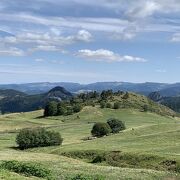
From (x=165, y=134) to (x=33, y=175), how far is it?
2310 inches

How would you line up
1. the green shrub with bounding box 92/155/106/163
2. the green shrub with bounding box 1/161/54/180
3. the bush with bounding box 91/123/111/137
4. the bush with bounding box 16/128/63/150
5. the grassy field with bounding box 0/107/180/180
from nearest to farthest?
the green shrub with bounding box 1/161/54/180 → the grassy field with bounding box 0/107/180/180 → the green shrub with bounding box 92/155/106/163 → the bush with bounding box 16/128/63/150 → the bush with bounding box 91/123/111/137

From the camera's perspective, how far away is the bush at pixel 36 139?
307ft

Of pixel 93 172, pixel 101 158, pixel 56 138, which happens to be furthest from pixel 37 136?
pixel 93 172

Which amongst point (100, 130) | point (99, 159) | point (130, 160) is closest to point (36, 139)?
point (100, 130)

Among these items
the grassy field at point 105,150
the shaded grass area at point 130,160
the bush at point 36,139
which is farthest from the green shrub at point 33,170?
the bush at point 36,139

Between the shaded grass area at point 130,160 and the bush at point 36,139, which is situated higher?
the shaded grass area at point 130,160

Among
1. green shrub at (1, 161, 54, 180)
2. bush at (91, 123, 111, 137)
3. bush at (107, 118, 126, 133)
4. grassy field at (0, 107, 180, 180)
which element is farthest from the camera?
bush at (107, 118, 126, 133)

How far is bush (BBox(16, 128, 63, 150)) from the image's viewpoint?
93.6m

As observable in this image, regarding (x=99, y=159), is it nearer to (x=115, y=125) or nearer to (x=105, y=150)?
(x=105, y=150)

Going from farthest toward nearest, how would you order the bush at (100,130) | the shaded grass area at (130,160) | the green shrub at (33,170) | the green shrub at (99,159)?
the bush at (100,130) → the green shrub at (99,159) → the shaded grass area at (130,160) → the green shrub at (33,170)

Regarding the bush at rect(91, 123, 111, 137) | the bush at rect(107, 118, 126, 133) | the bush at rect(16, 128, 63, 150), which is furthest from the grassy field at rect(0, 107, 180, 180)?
the bush at rect(107, 118, 126, 133)

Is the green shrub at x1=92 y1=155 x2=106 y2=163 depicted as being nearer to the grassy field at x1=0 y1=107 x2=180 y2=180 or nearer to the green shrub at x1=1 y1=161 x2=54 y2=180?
the grassy field at x1=0 y1=107 x2=180 y2=180

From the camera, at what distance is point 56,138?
96562 mm

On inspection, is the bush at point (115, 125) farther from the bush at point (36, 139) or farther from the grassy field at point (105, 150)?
the bush at point (36, 139)
